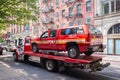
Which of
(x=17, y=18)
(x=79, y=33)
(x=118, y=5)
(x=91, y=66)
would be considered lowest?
(x=91, y=66)

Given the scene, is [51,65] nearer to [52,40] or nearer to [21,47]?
[52,40]

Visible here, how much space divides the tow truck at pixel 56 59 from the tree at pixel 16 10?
535cm

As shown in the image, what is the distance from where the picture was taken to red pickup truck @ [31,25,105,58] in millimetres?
10586

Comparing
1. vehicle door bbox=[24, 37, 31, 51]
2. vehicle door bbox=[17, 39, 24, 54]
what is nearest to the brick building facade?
vehicle door bbox=[17, 39, 24, 54]

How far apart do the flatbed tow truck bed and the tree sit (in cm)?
767

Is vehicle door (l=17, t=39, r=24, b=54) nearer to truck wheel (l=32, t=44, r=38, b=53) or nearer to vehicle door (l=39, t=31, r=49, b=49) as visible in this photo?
truck wheel (l=32, t=44, r=38, b=53)

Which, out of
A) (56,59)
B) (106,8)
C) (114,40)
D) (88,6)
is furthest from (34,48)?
(88,6)

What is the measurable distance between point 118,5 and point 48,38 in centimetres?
1765

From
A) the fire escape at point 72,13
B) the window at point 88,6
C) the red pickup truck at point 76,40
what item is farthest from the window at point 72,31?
the fire escape at point 72,13

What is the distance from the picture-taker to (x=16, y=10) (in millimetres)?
22188

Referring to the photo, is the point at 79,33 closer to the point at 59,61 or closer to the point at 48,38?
the point at 59,61

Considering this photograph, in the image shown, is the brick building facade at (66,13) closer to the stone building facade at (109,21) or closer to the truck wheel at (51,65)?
the stone building facade at (109,21)

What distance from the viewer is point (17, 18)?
2373 centimetres

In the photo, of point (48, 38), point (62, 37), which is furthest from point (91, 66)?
point (48, 38)
